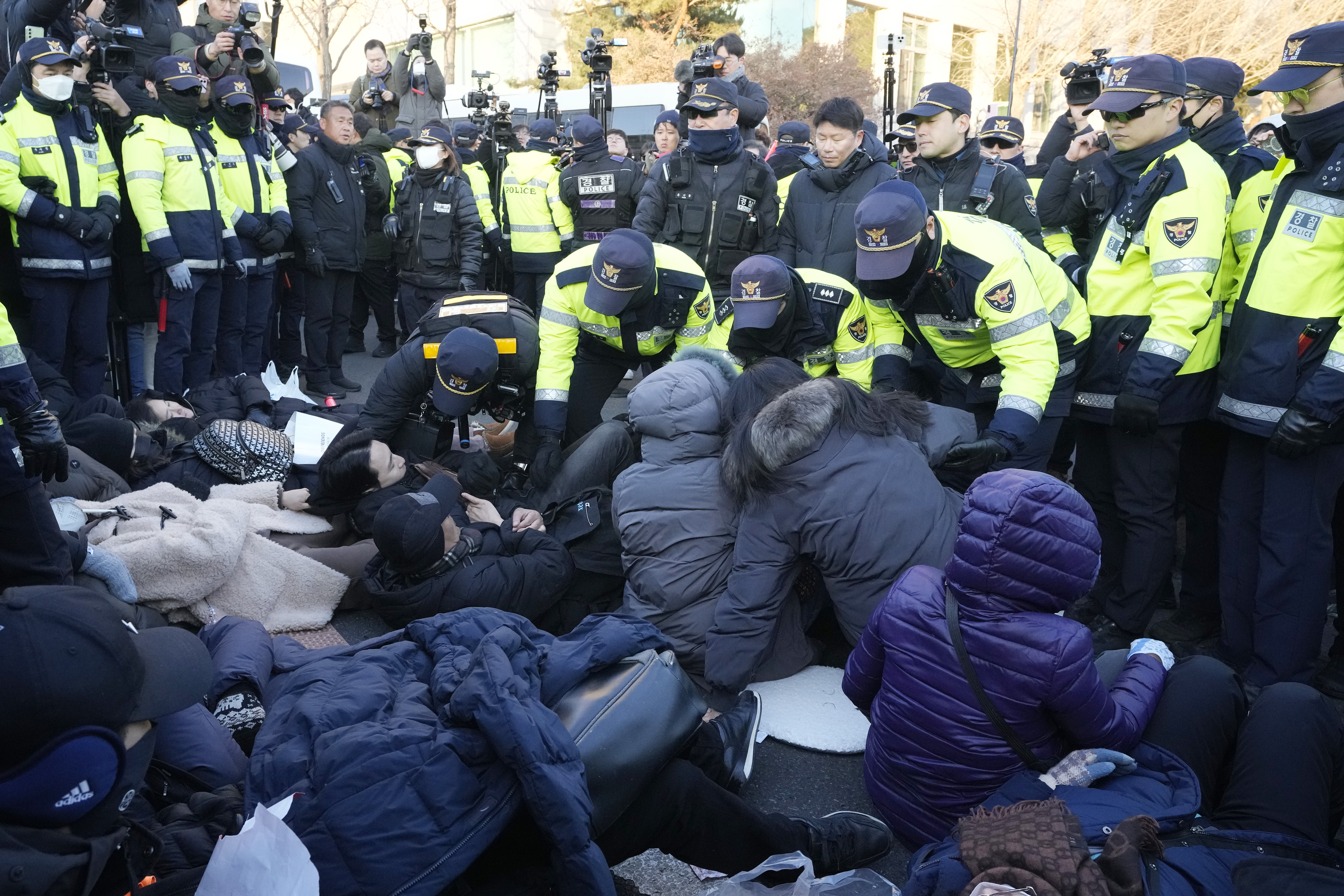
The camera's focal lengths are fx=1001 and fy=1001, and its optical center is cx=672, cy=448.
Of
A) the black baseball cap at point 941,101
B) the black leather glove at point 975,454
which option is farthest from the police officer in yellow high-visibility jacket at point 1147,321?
the black baseball cap at point 941,101

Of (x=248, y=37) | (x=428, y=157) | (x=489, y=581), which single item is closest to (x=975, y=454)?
(x=489, y=581)

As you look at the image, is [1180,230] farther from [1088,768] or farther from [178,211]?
[178,211]

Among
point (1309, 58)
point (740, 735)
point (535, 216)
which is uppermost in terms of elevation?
point (1309, 58)

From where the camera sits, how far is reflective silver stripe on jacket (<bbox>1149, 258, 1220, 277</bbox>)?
10.1 ft

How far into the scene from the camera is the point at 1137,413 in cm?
311

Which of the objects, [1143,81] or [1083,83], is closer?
[1143,81]

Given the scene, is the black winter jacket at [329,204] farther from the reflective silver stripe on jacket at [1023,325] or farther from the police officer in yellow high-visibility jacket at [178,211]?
the reflective silver stripe on jacket at [1023,325]

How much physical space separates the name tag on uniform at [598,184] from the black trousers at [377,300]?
1669mm

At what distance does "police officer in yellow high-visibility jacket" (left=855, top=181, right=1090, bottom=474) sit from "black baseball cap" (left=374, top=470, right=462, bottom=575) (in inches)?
63.8

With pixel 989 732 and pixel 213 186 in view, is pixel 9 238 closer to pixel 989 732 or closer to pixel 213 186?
pixel 213 186

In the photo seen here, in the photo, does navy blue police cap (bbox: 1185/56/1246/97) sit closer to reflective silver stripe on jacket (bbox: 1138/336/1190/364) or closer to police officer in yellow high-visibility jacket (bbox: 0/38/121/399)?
reflective silver stripe on jacket (bbox: 1138/336/1190/364)

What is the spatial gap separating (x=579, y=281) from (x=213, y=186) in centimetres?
281

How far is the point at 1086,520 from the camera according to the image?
2.00 metres

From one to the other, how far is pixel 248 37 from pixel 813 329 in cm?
443
